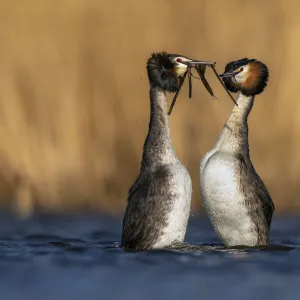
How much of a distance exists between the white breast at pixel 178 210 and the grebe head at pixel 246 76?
1470mm

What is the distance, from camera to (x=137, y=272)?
11.5 metres

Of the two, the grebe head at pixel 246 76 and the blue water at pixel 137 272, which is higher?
the grebe head at pixel 246 76

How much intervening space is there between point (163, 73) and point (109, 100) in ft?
12.4

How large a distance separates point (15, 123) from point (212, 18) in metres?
2.61

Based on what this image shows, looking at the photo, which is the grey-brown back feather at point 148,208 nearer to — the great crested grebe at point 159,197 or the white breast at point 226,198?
the great crested grebe at point 159,197

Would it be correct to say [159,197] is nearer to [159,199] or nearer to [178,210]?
[159,199]

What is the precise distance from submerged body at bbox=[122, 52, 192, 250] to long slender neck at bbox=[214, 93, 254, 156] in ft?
2.71

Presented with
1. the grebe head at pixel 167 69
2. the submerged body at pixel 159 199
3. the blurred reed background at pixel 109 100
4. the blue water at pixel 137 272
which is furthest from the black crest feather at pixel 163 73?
the blurred reed background at pixel 109 100

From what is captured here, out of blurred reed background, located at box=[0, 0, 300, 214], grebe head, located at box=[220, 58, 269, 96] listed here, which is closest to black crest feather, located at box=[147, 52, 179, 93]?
grebe head, located at box=[220, 58, 269, 96]

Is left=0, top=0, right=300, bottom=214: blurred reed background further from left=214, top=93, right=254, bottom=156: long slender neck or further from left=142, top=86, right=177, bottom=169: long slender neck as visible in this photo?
left=142, top=86, right=177, bottom=169: long slender neck

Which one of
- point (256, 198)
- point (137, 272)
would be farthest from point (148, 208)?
point (256, 198)

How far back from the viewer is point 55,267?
1184 centimetres

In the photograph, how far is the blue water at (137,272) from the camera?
35.3 feet

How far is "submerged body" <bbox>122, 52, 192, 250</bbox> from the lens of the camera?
1202cm
